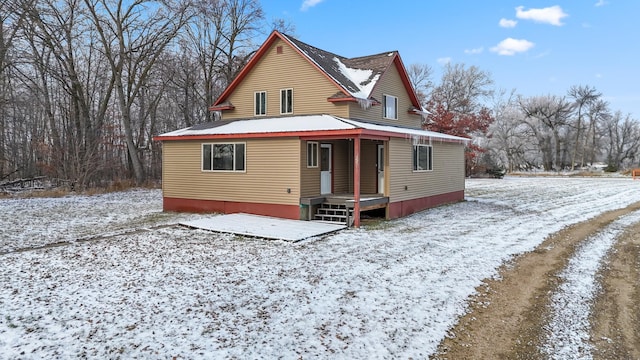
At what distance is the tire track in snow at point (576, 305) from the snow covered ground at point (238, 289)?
1.04m

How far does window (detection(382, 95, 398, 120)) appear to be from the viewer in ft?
50.2

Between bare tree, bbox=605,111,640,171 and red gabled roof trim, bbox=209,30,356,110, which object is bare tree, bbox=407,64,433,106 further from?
bare tree, bbox=605,111,640,171

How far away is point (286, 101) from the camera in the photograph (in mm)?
14492

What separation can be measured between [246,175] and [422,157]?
20.1 ft

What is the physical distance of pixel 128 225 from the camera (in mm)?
11016

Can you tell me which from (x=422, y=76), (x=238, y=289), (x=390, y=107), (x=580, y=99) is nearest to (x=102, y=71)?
(x=390, y=107)

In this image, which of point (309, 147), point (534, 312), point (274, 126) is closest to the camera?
point (534, 312)

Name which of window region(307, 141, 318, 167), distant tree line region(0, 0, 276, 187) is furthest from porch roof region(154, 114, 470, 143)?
distant tree line region(0, 0, 276, 187)

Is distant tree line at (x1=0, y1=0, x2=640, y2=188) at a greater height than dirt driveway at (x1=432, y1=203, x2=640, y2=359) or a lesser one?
greater

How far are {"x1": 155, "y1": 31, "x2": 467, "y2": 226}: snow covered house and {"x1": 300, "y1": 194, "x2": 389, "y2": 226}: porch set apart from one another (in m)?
0.03

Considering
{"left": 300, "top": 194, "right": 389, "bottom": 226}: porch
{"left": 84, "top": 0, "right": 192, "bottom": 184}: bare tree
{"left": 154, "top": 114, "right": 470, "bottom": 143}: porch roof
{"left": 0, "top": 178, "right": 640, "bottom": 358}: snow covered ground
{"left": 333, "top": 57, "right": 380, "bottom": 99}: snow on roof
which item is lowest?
{"left": 0, "top": 178, "right": 640, "bottom": 358}: snow covered ground

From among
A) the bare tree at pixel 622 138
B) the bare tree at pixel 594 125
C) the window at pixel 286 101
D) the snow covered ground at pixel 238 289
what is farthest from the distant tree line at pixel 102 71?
the bare tree at pixel 622 138

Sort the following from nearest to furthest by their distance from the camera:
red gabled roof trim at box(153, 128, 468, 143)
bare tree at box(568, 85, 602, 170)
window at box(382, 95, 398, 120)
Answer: red gabled roof trim at box(153, 128, 468, 143) < window at box(382, 95, 398, 120) < bare tree at box(568, 85, 602, 170)

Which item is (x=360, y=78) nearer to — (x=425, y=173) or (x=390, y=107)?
(x=390, y=107)
